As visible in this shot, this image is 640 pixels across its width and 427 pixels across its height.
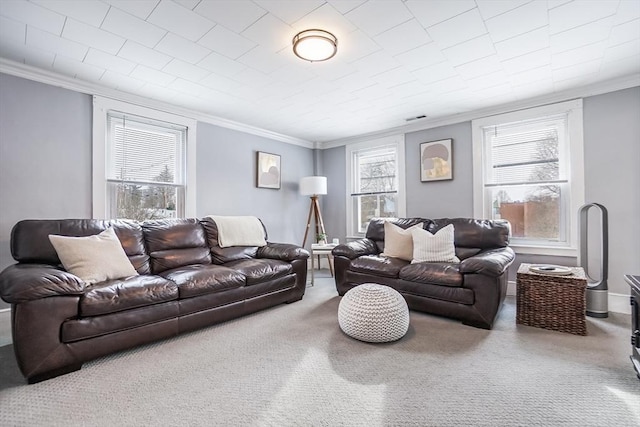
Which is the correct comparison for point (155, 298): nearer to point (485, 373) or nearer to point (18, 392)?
point (18, 392)

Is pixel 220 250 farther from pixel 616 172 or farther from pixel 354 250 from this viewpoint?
pixel 616 172

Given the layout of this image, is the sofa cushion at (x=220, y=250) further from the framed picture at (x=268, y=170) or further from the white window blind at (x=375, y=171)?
the white window blind at (x=375, y=171)

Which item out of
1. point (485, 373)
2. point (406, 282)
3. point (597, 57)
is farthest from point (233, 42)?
point (597, 57)

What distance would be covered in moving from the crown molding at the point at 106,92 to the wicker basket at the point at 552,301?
4007 millimetres

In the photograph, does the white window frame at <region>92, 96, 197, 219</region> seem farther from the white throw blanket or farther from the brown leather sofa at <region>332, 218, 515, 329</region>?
the brown leather sofa at <region>332, 218, 515, 329</region>

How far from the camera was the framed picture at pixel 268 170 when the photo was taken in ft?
15.9

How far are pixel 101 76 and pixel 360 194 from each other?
386cm

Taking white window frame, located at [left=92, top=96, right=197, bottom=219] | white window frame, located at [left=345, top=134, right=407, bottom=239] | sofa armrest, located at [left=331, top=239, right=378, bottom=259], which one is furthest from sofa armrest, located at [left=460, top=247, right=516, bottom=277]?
white window frame, located at [left=92, top=96, right=197, bottom=219]

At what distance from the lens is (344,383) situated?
70.6 inches

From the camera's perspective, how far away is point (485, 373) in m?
1.90

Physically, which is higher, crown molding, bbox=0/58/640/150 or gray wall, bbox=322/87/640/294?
crown molding, bbox=0/58/640/150

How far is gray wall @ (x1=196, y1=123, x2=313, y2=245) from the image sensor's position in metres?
4.19

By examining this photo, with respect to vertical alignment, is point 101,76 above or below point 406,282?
above

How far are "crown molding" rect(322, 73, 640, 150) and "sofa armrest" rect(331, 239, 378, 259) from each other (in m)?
2.01
